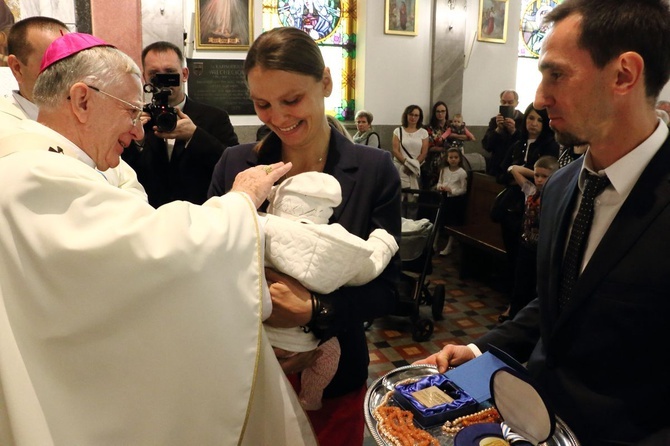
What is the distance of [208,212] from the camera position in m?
1.38

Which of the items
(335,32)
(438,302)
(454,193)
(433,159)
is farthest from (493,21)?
(438,302)

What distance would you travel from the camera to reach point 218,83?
26.9 feet

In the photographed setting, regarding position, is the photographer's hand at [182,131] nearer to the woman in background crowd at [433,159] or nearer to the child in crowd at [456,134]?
the woman in background crowd at [433,159]

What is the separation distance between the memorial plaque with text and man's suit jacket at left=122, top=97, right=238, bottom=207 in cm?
524

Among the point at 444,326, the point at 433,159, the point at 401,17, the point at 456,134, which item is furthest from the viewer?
the point at 401,17

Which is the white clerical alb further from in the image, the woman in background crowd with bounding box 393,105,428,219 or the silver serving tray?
the woman in background crowd with bounding box 393,105,428,219

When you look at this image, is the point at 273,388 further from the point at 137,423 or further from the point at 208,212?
the point at 208,212

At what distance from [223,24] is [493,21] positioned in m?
5.19

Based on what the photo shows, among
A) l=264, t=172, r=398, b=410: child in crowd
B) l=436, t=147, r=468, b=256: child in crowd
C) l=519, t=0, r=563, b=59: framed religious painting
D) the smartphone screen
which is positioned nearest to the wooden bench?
l=436, t=147, r=468, b=256: child in crowd

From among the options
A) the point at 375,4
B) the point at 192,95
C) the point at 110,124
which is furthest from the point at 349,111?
the point at 110,124

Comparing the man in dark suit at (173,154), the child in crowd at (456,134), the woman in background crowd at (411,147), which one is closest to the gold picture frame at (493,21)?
the child in crowd at (456,134)

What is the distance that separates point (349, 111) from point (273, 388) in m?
8.63

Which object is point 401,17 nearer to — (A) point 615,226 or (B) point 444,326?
(B) point 444,326

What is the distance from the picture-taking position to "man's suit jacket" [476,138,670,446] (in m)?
1.24
